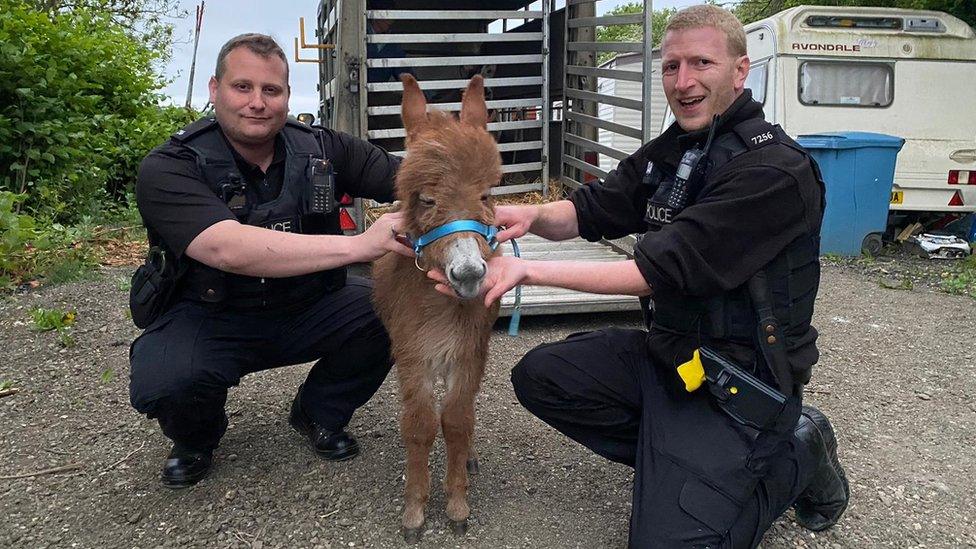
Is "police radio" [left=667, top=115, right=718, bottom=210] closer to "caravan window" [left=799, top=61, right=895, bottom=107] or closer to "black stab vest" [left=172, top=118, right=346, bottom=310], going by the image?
"black stab vest" [left=172, top=118, right=346, bottom=310]

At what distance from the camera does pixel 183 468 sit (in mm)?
3955

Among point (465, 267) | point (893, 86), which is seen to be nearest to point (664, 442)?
point (465, 267)

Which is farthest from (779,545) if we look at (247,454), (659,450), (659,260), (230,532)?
(247,454)

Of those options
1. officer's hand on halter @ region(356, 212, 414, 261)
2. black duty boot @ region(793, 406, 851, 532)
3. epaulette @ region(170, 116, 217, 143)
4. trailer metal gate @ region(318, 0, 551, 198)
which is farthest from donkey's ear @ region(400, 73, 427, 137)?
trailer metal gate @ region(318, 0, 551, 198)

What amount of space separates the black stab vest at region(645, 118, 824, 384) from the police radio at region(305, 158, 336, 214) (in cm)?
189

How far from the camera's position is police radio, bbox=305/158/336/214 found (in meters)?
4.07

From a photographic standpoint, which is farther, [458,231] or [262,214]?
[262,214]

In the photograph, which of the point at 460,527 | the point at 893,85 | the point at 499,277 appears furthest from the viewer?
the point at 893,85

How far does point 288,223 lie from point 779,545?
2957 mm

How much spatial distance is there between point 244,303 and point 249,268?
0.64 m

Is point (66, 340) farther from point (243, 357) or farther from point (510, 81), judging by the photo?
point (510, 81)

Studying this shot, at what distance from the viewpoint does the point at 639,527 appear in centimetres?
314

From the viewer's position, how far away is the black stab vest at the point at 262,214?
394 cm

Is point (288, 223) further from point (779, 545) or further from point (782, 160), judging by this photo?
point (779, 545)
